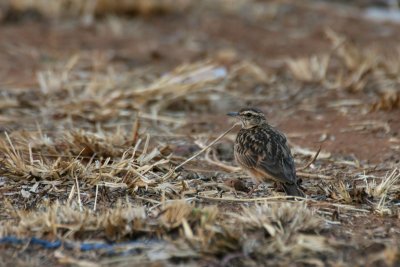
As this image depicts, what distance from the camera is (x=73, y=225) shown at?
5754 millimetres

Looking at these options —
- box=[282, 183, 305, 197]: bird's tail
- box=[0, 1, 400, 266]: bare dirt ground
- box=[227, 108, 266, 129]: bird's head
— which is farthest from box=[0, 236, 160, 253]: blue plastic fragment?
box=[227, 108, 266, 129]: bird's head

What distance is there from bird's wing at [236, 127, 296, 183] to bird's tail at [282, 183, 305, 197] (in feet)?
0.16

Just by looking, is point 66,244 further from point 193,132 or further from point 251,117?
point 193,132

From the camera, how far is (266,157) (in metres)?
7.25

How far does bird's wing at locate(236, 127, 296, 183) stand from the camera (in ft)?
23.0

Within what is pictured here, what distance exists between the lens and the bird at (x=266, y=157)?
274 inches

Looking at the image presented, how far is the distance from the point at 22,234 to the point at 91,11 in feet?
31.8

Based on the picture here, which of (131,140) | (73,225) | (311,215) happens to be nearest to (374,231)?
(311,215)

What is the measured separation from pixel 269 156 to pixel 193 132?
2428mm

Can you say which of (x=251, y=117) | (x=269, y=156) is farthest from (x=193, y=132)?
(x=269, y=156)

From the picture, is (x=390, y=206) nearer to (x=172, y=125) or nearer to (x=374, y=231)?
(x=374, y=231)

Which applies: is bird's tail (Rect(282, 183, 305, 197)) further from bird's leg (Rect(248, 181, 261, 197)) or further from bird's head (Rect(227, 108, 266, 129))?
bird's head (Rect(227, 108, 266, 129))

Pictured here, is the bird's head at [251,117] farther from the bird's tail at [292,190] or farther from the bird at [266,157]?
the bird's tail at [292,190]

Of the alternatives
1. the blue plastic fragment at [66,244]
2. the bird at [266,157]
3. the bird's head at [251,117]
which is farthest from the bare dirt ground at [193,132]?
the bird's head at [251,117]
